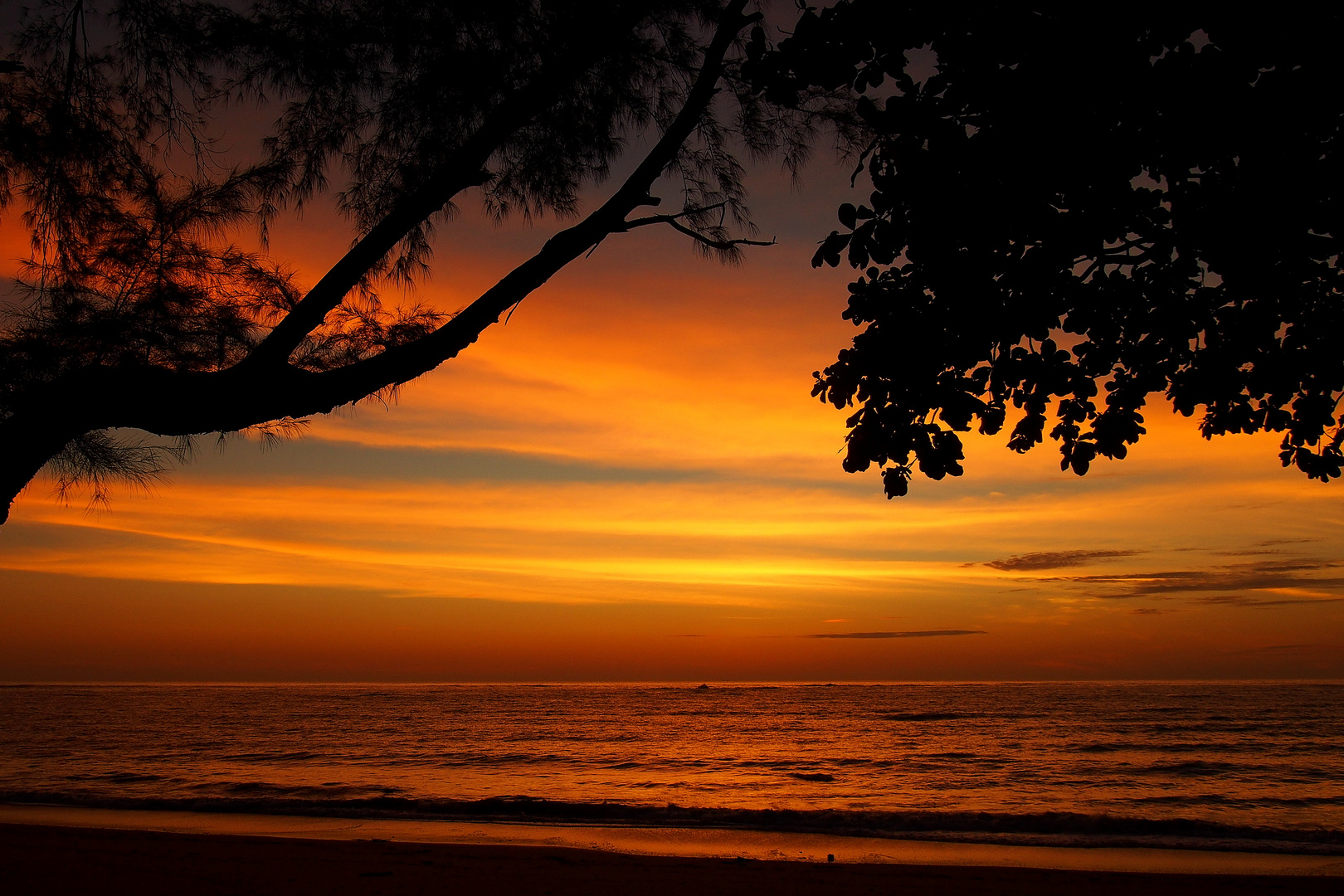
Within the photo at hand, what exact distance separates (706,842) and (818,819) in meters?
2.75

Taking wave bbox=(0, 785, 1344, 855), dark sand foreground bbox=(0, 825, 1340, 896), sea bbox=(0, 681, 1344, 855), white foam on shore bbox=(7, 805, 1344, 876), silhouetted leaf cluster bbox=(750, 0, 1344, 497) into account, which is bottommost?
sea bbox=(0, 681, 1344, 855)

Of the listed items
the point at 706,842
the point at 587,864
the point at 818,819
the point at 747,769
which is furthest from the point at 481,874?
the point at 747,769

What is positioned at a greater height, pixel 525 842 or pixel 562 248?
pixel 562 248

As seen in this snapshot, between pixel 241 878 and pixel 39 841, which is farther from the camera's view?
pixel 39 841

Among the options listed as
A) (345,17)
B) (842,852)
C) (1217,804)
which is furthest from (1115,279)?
(1217,804)

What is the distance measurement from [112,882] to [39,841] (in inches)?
98.1

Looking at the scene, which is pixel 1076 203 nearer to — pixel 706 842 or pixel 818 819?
pixel 706 842

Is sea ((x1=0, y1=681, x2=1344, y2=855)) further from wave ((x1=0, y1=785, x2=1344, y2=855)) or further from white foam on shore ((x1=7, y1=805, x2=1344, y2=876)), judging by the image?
white foam on shore ((x1=7, y1=805, x2=1344, y2=876))

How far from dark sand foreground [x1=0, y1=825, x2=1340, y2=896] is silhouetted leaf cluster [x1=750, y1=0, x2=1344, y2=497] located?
4397 millimetres

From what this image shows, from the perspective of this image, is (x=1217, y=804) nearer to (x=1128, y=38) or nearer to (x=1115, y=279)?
(x=1115, y=279)

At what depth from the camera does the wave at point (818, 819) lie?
999 cm

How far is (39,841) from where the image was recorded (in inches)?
311

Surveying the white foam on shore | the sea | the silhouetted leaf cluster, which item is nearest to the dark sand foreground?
the white foam on shore

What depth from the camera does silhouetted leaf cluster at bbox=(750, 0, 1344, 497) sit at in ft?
11.0
